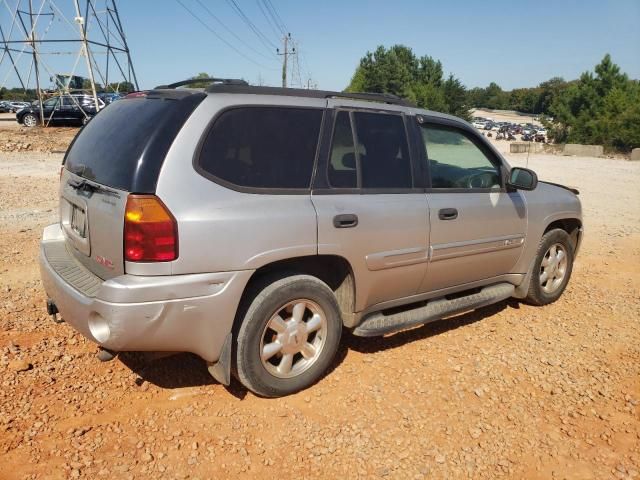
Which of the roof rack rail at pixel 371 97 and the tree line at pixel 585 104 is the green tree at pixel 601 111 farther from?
the roof rack rail at pixel 371 97

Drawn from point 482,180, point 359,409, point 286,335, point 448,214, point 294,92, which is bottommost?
point 359,409

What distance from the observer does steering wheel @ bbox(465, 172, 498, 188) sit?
3949 mm

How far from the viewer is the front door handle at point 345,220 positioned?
2.98 metres

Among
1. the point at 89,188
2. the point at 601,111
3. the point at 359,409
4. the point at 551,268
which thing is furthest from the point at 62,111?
the point at 601,111

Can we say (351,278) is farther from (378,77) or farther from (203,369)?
(378,77)

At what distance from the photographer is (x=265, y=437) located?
2701 mm

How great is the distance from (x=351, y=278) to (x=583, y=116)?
42.9 meters

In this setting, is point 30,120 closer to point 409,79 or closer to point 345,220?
point 345,220

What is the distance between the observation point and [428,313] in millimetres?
3643

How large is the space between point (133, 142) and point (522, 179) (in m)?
3.00

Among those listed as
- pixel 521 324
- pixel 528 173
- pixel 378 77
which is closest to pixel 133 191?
pixel 528 173

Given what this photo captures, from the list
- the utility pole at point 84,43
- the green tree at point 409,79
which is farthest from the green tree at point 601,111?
the utility pole at point 84,43

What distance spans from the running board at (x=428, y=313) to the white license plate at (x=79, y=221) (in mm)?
1838

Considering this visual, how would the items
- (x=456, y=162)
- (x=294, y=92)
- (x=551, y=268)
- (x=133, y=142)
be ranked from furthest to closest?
(x=551, y=268), (x=456, y=162), (x=294, y=92), (x=133, y=142)
